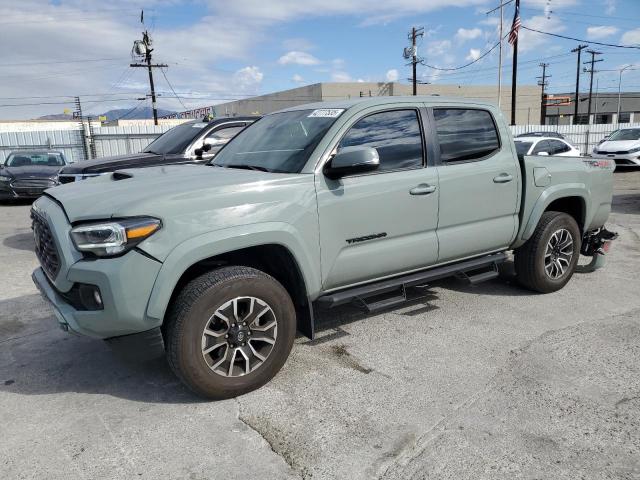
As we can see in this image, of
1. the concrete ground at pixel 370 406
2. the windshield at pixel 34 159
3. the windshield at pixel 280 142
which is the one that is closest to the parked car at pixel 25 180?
the windshield at pixel 34 159

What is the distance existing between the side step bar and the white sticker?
1.30 m

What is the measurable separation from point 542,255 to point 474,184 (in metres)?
1.23

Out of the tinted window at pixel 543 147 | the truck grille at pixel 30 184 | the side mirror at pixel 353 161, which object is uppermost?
the side mirror at pixel 353 161

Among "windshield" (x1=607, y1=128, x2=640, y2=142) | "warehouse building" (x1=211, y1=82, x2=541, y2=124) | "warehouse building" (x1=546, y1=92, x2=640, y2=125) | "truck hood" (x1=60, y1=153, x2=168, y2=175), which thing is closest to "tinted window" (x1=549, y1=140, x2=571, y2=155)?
"windshield" (x1=607, y1=128, x2=640, y2=142)

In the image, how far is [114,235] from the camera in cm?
280

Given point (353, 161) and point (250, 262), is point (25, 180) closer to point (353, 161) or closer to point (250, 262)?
point (250, 262)

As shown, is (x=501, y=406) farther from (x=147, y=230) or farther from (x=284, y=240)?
(x=147, y=230)

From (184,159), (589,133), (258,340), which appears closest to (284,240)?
(258,340)

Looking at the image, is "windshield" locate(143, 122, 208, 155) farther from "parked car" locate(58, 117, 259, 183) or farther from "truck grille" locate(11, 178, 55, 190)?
"truck grille" locate(11, 178, 55, 190)

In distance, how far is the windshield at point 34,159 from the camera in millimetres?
13469

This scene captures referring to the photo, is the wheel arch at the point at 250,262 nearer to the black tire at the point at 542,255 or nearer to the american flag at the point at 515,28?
the black tire at the point at 542,255

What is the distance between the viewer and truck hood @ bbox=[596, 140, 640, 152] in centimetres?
1805

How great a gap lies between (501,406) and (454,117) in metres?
2.41

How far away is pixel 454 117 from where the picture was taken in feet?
14.3
